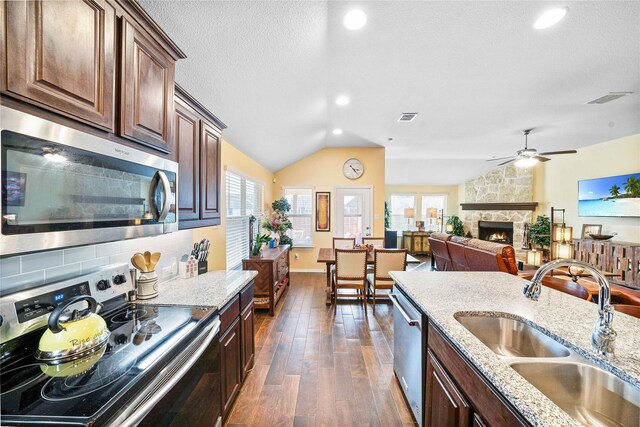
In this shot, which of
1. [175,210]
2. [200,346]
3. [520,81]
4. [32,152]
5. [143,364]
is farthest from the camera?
Answer: [520,81]

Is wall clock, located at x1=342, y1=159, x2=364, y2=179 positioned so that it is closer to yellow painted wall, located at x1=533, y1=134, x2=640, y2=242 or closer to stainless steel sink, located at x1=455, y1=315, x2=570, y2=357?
stainless steel sink, located at x1=455, y1=315, x2=570, y2=357

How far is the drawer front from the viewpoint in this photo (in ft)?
5.34

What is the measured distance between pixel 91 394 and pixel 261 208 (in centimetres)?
440

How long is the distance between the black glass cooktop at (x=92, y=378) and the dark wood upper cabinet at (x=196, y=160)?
821mm

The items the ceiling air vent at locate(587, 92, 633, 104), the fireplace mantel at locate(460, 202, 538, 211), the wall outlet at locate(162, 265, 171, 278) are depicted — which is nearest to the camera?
the wall outlet at locate(162, 265, 171, 278)

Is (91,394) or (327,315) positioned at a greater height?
(91,394)

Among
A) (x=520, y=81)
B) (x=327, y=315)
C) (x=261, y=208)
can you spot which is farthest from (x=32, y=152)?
(x=261, y=208)

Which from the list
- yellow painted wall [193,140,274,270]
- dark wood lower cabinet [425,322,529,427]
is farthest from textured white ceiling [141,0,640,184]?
dark wood lower cabinet [425,322,529,427]

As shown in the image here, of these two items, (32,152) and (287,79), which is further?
(287,79)

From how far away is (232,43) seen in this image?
186cm

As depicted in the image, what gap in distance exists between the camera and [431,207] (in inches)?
365

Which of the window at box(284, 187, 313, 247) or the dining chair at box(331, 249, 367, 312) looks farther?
the window at box(284, 187, 313, 247)

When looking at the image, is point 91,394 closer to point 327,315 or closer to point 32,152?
point 32,152

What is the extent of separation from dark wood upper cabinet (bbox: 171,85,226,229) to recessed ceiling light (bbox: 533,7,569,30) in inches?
103
